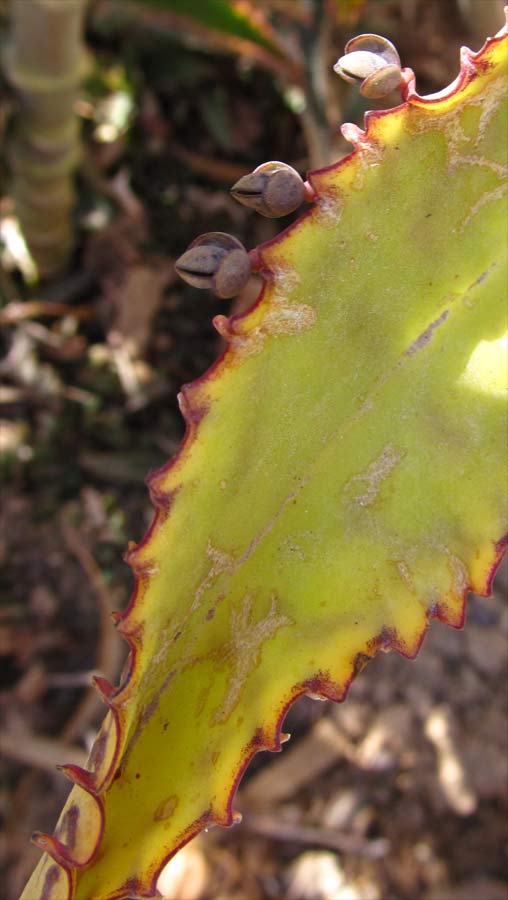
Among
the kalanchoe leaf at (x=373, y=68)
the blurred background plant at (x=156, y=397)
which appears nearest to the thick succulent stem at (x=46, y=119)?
the blurred background plant at (x=156, y=397)

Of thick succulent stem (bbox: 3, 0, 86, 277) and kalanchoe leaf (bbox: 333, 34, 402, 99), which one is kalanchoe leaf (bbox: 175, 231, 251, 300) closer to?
kalanchoe leaf (bbox: 333, 34, 402, 99)

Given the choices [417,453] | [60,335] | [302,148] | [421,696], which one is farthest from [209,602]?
[302,148]

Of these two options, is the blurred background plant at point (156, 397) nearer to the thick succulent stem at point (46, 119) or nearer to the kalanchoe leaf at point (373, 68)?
the thick succulent stem at point (46, 119)

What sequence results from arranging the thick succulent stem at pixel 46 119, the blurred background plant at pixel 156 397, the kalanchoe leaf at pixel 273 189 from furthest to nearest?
the blurred background plant at pixel 156 397 → the thick succulent stem at pixel 46 119 → the kalanchoe leaf at pixel 273 189

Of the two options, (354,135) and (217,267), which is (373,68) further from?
(217,267)

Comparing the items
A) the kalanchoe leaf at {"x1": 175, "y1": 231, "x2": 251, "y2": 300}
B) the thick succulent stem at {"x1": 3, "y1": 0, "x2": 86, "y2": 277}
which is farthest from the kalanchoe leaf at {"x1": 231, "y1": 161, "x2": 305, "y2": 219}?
the thick succulent stem at {"x1": 3, "y1": 0, "x2": 86, "y2": 277}

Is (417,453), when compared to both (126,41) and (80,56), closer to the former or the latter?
(80,56)
